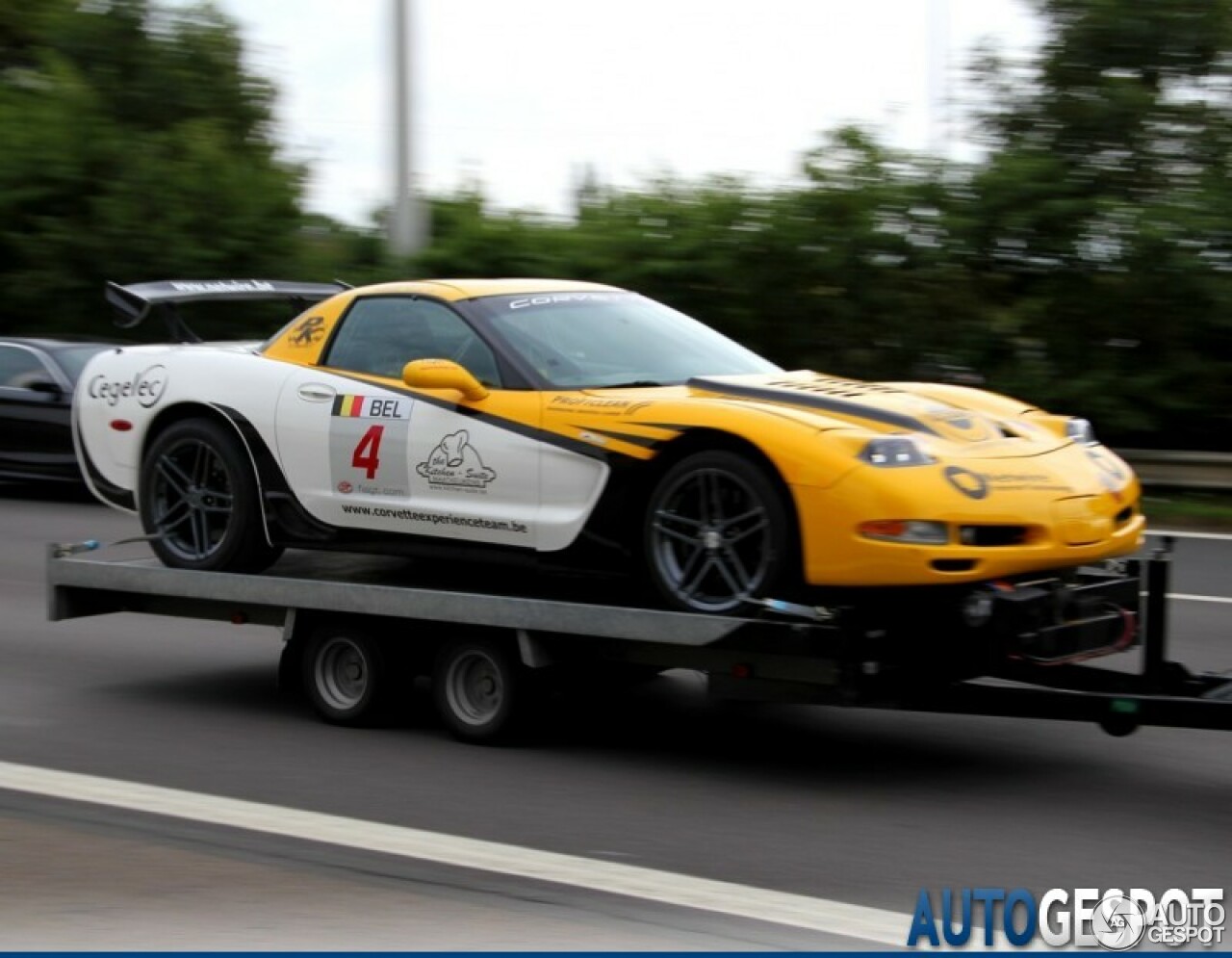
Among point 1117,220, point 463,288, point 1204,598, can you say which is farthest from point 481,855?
point 1117,220

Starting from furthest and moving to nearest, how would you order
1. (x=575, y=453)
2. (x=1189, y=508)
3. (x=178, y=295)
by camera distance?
(x=1189, y=508)
(x=178, y=295)
(x=575, y=453)

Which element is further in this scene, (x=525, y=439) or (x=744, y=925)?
(x=525, y=439)

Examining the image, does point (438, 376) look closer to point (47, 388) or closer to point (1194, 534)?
point (1194, 534)

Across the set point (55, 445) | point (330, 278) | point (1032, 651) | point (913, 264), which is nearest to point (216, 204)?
point (330, 278)

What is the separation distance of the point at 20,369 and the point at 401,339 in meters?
9.90

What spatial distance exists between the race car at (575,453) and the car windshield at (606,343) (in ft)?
0.04

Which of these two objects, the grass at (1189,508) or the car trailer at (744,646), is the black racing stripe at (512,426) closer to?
the car trailer at (744,646)

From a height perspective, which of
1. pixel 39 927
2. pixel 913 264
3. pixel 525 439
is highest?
pixel 913 264

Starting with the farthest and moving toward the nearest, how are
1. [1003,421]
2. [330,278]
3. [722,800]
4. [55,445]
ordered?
[330,278] → [55,445] → [1003,421] → [722,800]

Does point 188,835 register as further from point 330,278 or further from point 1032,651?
point 330,278

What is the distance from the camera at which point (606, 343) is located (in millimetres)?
7922

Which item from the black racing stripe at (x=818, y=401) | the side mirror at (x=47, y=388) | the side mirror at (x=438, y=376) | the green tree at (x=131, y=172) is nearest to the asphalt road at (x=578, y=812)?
the black racing stripe at (x=818, y=401)

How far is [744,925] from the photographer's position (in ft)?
17.3

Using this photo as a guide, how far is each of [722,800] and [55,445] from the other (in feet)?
36.3
